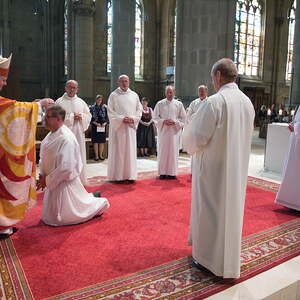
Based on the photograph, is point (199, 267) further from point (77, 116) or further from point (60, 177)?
point (77, 116)

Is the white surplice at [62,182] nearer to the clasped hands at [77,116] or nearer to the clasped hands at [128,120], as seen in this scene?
the clasped hands at [77,116]

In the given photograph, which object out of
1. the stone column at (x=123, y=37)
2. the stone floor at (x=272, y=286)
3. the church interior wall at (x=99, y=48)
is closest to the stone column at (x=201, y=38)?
the stone column at (x=123, y=37)

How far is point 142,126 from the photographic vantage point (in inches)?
374

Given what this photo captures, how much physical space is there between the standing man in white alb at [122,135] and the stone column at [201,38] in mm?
3794

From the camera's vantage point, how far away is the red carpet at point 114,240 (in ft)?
9.52

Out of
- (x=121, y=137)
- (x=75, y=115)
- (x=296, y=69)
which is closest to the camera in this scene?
(x=75, y=115)

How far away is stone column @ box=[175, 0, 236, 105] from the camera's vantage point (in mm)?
9492

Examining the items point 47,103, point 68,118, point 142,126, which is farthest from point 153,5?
point 47,103

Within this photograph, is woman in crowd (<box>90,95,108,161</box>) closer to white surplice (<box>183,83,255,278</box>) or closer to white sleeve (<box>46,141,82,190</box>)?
white sleeve (<box>46,141,82,190</box>)

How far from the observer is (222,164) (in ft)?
8.98

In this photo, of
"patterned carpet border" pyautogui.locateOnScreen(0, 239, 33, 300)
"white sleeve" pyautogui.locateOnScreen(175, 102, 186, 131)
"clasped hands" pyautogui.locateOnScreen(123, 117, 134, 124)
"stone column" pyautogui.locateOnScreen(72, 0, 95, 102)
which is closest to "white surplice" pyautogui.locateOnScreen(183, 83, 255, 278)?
"patterned carpet border" pyautogui.locateOnScreen(0, 239, 33, 300)

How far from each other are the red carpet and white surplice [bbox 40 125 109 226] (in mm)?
133

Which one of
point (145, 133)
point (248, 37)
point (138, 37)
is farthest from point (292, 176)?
point (248, 37)

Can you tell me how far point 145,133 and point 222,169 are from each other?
6.75 metres
